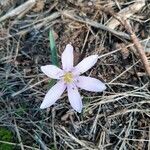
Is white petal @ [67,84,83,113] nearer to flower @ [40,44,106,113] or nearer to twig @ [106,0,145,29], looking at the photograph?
flower @ [40,44,106,113]

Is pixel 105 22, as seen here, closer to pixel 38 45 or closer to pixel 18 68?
pixel 38 45

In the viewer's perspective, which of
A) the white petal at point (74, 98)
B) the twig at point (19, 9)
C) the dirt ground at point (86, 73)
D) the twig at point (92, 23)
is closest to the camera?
the white petal at point (74, 98)

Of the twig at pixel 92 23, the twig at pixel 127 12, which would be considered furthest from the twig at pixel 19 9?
the twig at pixel 127 12

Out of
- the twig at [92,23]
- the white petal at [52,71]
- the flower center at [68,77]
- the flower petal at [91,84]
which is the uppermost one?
the twig at [92,23]

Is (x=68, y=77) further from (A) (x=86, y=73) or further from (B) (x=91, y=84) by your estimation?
(A) (x=86, y=73)

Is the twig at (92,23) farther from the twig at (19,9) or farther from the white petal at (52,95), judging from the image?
the white petal at (52,95)

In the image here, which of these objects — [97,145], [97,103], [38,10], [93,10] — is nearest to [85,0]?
[93,10]

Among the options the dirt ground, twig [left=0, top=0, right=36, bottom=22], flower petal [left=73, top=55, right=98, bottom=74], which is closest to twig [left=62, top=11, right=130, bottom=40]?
the dirt ground

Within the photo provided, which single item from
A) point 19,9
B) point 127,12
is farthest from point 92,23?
point 19,9
